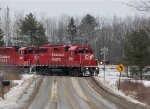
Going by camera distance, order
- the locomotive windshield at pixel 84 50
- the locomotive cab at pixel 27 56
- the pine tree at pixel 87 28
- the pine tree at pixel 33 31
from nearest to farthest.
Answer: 1. the locomotive windshield at pixel 84 50
2. the locomotive cab at pixel 27 56
3. the pine tree at pixel 33 31
4. the pine tree at pixel 87 28

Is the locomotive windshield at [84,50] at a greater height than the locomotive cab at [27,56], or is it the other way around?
the locomotive windshield at [84,50]

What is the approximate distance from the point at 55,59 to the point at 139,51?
11593mm

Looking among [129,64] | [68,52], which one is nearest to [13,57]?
[68,52]

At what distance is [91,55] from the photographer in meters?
47.4

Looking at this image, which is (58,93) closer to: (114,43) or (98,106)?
(98,106)

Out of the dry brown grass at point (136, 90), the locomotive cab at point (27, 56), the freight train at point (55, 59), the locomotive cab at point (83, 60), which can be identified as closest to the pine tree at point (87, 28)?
the freight train at point (55, 59)

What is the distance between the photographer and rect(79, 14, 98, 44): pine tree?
12925cm

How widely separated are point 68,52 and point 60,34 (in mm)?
109313

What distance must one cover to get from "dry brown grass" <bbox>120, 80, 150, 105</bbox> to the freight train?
34.0ft

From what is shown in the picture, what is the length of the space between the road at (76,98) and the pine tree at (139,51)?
16812 mm

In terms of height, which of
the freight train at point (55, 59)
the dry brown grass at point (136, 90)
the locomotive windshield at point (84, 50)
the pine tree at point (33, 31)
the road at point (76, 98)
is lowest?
the dry brown grass at point (136, 90)

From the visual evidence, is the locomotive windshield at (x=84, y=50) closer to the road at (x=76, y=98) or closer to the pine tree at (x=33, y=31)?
the road at (x=76, y=98)

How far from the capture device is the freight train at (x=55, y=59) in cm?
4653

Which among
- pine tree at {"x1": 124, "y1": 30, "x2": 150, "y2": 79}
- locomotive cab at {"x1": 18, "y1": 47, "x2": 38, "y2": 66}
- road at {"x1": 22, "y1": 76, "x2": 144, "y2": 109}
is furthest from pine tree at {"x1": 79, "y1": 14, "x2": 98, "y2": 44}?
road at {"x1": 22, "y1": 76, "x2": 144, "y2": 109}
